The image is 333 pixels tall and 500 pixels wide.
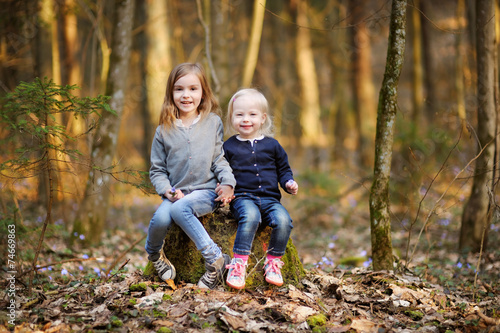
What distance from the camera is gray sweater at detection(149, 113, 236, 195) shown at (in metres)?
3.87

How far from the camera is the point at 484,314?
369 centimetres

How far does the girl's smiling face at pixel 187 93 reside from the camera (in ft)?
13.0

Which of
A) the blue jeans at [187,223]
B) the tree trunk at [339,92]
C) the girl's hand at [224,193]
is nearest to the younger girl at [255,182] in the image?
the girl's hand at [224,193]

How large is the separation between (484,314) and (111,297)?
3.35 m

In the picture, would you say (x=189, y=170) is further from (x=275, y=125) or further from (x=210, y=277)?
(x=275, y=125)

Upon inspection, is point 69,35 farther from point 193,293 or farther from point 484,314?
point 484,314

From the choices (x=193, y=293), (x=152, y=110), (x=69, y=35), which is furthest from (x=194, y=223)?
(x=69, y=35)

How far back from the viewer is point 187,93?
156 inches

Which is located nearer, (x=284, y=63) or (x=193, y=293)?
(x=193, y=293)

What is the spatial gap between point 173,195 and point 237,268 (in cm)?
89

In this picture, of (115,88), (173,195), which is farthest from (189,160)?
(115,88)

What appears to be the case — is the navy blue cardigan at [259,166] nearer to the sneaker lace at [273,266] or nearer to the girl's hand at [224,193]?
the girl's hand at [224,193]


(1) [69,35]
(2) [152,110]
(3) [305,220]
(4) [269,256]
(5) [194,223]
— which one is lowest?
(3) [305,220]

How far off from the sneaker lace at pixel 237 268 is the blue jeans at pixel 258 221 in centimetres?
11
